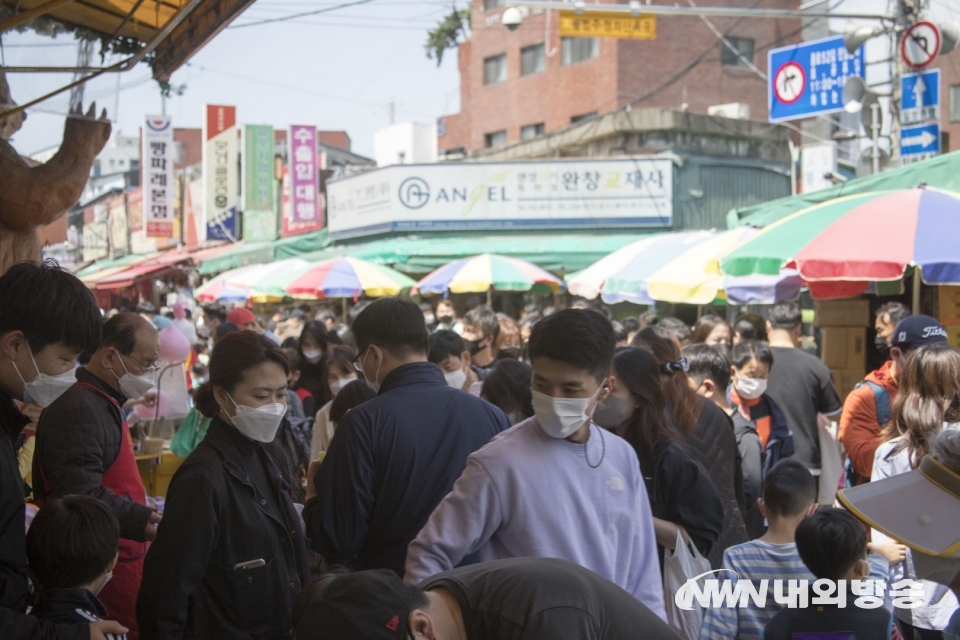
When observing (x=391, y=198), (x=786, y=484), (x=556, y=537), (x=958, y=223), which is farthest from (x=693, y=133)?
(x=556, y=537)

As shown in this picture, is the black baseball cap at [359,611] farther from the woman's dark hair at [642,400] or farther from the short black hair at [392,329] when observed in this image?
the woman's dark hair at [642,400]

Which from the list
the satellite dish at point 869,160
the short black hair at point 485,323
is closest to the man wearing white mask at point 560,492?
the short black hair at point 485,323

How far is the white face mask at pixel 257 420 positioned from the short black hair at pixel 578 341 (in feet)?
3.54

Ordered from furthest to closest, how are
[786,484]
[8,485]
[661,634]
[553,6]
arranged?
[553,6]
[786,484]
[8,485]
[661,634]

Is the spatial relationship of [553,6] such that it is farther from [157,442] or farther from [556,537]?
[556,537]

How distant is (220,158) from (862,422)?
26608 mm

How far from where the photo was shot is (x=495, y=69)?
3231 cm

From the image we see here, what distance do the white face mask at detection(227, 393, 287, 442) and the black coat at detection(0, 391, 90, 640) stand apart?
81 cm

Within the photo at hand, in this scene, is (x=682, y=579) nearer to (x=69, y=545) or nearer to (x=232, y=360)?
(x=232, y=360)

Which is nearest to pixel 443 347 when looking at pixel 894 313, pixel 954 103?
pixel 894 313

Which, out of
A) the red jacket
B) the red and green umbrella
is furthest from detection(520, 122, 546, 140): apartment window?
the red jacket

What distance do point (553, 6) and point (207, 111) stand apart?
19051 millimetres

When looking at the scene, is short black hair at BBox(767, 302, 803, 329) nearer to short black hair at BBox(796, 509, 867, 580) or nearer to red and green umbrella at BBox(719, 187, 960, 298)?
red and green umbrella at BBox(719, 187, 960, 298)

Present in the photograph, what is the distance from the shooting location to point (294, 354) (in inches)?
274
